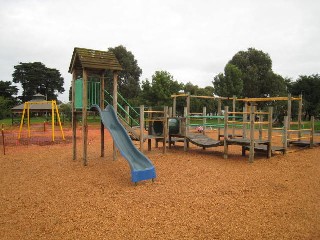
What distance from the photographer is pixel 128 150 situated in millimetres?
8008

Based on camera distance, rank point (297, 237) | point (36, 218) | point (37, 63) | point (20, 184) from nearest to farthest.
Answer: point (297, 237)
point (36, 218)
point (20, 184)
point (37, 63)

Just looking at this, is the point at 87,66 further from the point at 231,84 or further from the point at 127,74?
the point at 127,74

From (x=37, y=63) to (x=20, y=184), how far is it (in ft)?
228

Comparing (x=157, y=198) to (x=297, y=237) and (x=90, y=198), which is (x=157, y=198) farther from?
(x=297, y=237)

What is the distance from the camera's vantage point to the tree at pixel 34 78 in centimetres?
6694

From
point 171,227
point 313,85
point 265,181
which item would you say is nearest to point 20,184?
point 171,227

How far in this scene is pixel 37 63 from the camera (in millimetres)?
69188

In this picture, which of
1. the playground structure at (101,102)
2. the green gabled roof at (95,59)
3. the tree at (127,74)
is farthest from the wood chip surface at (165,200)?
the tree at (127,74)

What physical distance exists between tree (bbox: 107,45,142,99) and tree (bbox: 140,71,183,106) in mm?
10246

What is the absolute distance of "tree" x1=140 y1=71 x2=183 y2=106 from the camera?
112 feet

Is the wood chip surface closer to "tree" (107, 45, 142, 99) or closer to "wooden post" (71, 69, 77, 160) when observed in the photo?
"wooden post" (71, 69, 77, 160)

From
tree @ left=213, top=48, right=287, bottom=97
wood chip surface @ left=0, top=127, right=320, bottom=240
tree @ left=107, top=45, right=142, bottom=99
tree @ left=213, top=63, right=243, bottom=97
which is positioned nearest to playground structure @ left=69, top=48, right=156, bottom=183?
wood chip surface @ left=0, top=127, right=320, bottom=240

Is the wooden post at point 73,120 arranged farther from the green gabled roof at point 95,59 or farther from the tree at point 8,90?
the tree at point 8,90

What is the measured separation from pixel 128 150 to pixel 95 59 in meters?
3.35
